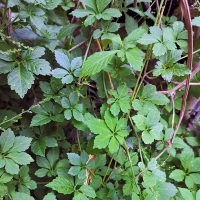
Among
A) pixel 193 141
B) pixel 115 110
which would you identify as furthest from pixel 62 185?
pixel 193 141

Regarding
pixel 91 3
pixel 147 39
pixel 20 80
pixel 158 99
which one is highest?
pixel 91 3

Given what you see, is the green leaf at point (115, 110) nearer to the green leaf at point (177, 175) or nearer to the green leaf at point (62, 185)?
the green leaf at point (62, 185)

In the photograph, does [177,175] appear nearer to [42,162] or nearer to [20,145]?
[42,162]

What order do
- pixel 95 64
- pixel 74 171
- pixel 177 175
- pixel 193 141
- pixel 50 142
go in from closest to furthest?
pixel 95 64
pixel 74 171
pixel 50 142
pixel 177 175
pixel 193 141

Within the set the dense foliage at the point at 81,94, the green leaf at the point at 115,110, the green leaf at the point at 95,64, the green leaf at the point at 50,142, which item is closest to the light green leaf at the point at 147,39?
the dense foliage at the point at 81,94

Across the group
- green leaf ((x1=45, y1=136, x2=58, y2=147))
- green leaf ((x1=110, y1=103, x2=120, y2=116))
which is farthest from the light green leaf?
green leaf ((x1=45, y1=136, x2=58, y2=147))
